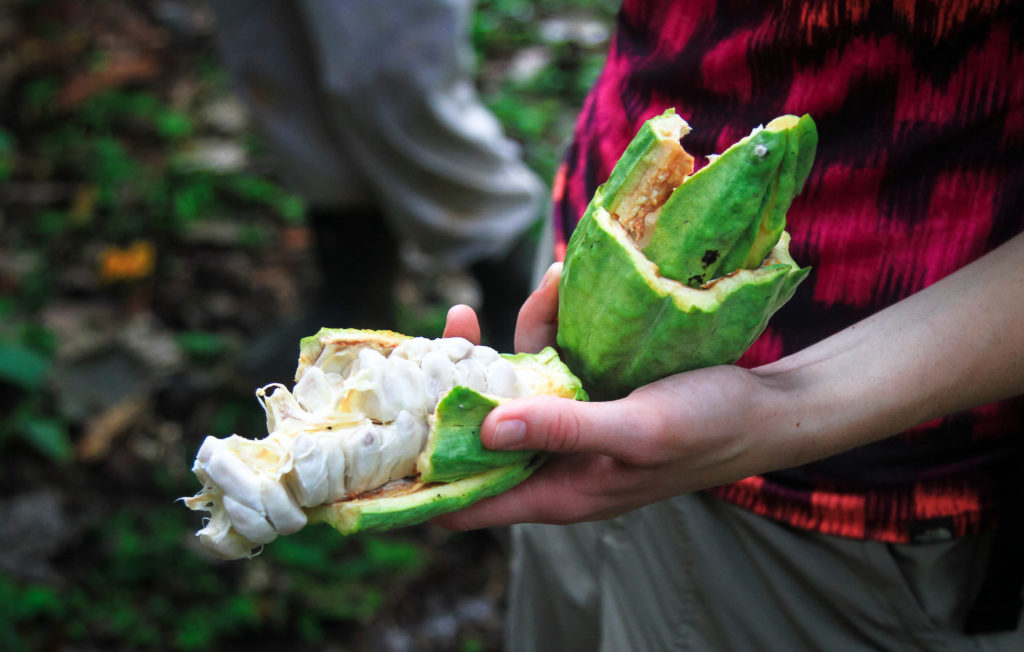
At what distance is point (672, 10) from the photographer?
100 cm

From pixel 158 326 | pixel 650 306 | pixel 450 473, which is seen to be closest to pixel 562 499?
pixel 450 473

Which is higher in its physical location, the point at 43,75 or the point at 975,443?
the point at 43,75

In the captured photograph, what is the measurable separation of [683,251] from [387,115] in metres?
1.33

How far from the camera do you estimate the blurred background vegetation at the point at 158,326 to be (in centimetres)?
191

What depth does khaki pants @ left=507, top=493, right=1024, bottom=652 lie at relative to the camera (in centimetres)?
93

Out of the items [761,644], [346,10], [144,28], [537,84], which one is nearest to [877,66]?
[761,644]

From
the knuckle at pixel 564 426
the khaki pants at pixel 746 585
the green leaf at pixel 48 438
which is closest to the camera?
the knuckle at pixel 564 426

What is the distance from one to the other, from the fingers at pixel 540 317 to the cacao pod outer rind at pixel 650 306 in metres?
0.06

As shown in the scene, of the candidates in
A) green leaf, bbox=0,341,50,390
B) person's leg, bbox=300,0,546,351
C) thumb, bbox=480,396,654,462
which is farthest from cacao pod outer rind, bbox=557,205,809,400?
green leaf, bbox=0,341,50,390

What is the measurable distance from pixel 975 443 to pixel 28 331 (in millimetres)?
2392

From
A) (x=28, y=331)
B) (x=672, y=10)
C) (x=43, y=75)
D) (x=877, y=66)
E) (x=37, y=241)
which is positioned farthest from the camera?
(x=43, y=75)

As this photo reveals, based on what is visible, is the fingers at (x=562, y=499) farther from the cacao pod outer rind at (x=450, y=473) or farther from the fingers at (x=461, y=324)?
the fingers at (x=461, y=324)

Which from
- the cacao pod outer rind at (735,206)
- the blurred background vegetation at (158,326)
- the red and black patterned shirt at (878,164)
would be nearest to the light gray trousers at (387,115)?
the blurred background vegetation at (158,326)

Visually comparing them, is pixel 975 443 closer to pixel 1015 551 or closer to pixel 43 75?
pixel 1015 551
